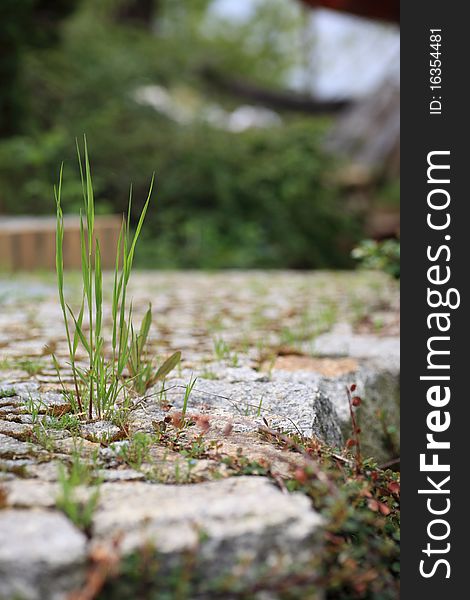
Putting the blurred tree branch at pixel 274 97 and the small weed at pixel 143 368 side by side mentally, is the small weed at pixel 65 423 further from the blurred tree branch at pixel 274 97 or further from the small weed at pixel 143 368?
the blurred tree branch at pixel 274 97

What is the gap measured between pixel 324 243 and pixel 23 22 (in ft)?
13.4

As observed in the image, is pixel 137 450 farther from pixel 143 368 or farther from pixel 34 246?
pixel 34 246

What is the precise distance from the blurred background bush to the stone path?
4895 mm

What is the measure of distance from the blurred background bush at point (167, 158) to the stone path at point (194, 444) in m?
4.90

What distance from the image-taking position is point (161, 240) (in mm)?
8812

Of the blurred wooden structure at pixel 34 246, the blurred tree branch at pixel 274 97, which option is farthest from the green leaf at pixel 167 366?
the blurred tree branch at pixel 274 97

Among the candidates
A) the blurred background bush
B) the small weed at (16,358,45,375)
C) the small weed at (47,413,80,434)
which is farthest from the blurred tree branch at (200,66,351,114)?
the small weed at (47,413,80,434)

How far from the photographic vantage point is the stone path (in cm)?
142

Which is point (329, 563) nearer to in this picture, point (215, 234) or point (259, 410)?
point (259, 410)

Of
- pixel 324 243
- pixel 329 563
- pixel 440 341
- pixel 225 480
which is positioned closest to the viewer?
pixel 329 563

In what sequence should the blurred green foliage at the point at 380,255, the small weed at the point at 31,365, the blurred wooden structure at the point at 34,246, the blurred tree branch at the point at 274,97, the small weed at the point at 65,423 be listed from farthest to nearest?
1. the blurred tree branch at the point at 274,97
2. the blurred wooden structure at the point at 34,246
3. the blurred green foliage at the point at 380,255
4. the small weed at the point at 31,365
5. the small weed at the point at 65,423

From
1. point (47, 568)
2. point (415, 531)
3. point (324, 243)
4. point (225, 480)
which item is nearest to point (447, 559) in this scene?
point (415, 531)

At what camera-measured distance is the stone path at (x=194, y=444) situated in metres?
1.42

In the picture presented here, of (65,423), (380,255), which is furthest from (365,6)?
(65,423)
